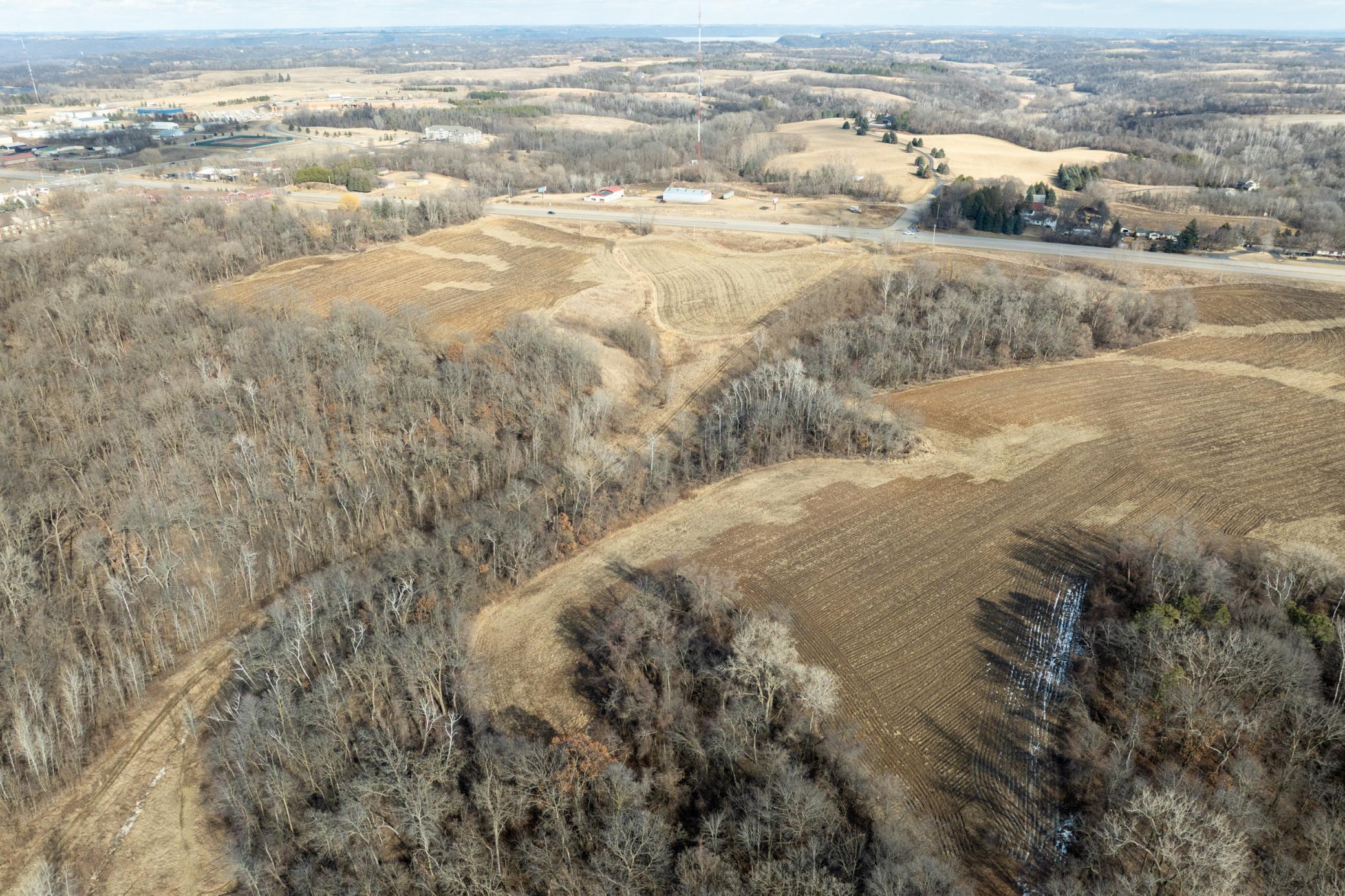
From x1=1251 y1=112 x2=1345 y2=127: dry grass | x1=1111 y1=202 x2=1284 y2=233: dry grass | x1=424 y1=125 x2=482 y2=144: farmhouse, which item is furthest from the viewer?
x1=424 y1=125 x2=482 y2=144: farmhouse

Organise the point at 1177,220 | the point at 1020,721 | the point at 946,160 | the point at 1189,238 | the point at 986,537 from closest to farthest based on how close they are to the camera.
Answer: the point at 1020,721 < the point at 986,537 < the point at 1189,238 < the point at 1177,220 < the point at 946,160

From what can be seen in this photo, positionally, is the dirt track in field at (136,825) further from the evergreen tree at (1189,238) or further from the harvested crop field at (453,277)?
the evergreen tree at (1189,238)

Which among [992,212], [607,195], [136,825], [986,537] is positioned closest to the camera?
[136,825]

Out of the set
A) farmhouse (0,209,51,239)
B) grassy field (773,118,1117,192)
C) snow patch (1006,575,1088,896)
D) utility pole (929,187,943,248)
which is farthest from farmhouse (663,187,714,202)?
snow patch (1006,575,1088,896)

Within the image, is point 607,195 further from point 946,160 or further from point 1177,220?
point 1177,220

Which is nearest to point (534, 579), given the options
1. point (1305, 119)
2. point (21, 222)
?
point (21, 222)

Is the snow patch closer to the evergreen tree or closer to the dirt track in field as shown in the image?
the dirt track in field

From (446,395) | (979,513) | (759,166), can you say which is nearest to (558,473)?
(446,395)
